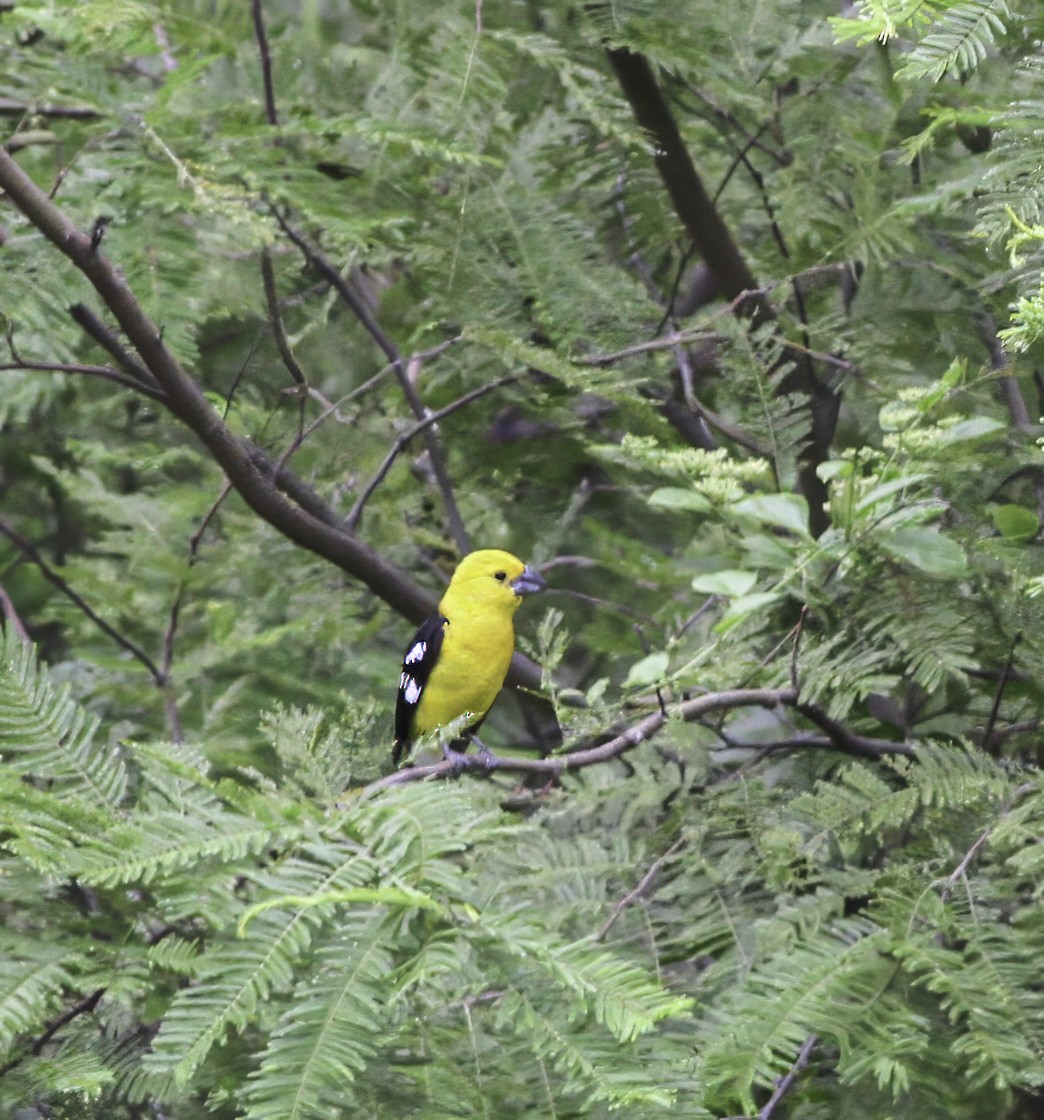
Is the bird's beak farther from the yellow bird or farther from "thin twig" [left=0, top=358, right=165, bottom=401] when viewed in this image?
"thin twig" [left=0, top=358, right=165, bottom=401]

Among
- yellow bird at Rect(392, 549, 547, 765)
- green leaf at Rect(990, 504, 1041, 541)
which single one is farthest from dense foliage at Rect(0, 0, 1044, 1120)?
yellow bird at Rect(392, 549, 547, 765)

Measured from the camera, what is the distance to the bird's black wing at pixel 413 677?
3.93 m

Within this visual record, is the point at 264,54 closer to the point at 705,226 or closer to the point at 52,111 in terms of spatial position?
the point at 52,111

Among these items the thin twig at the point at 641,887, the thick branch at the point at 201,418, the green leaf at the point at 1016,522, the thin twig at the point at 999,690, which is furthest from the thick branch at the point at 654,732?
the thick branch at the point at 201,418

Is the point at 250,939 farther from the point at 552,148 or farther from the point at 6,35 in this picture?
the point at 6,35

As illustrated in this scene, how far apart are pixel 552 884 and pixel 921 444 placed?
3.66 feet

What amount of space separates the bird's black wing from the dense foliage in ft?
0.48

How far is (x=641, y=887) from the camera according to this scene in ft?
8.23

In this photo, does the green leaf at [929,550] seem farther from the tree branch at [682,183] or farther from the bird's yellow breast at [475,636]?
the bird's yellow breast at [475,636]

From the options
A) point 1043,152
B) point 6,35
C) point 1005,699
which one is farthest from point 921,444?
point 6,35

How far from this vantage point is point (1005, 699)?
270 cm

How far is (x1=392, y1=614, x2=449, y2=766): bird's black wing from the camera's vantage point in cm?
393

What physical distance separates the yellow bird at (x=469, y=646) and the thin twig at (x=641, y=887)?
1.28 metres

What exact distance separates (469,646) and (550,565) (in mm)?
358
